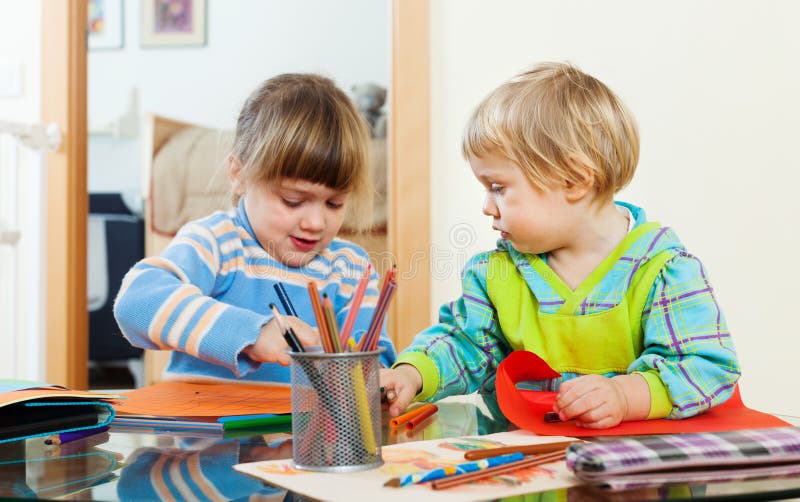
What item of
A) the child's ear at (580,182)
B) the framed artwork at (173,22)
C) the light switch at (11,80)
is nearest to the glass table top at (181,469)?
the child's ear at (580,182)

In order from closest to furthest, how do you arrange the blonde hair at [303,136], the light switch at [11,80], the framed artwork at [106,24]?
1. the blonde hair at [303,136]
2. the light switch at [11,80]
3. the framed artwork at [106,24]

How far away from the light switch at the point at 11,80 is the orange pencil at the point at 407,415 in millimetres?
2451

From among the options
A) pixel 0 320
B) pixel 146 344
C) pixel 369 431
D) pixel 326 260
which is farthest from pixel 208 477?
pixel 0 320

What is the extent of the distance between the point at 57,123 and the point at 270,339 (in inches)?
85.3

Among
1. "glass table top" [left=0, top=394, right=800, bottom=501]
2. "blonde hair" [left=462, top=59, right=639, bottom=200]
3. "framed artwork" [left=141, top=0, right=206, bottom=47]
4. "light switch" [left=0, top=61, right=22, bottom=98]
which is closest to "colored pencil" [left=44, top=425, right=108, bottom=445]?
"glass table top" [left=0, top=394, right=800, bottom=501]

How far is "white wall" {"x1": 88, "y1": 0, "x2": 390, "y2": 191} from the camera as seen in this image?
3115mm

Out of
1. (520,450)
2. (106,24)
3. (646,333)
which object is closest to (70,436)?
(520,450)

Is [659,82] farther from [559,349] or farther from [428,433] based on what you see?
[428,433]

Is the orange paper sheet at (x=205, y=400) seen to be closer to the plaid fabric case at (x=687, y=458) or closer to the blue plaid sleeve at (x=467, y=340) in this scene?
the blue plaid sleeve at (x=467, y=340)

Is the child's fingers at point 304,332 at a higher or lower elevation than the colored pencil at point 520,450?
higher

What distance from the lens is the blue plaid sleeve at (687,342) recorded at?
2.87ft

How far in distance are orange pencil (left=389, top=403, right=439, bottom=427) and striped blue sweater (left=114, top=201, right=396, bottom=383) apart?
0.21m

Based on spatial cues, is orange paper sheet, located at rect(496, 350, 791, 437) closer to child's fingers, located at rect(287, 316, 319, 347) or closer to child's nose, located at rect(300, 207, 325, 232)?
child's fingers, located at rect(287, 316, 319, 347)

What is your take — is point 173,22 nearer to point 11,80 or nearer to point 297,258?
point 11,80
